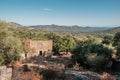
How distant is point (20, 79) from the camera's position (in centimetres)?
1520

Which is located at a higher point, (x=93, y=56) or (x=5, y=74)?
(x=5, y=74)

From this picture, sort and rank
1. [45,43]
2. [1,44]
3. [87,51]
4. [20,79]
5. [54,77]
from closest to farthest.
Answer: [20,79]
[54,77]
[1,44]
[87,51]
[45,43]

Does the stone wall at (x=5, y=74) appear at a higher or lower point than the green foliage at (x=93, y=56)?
higher

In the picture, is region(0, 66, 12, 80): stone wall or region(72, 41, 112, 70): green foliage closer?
region(0, 66, 12, 80): stone wall

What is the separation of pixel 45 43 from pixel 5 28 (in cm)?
2304

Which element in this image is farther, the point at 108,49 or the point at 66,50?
the point at 66,50

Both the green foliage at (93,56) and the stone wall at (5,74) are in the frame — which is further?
the green foliage at (93,56)

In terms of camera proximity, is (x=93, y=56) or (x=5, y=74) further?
(x=93, y=56)

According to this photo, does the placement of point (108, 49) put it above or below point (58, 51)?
above

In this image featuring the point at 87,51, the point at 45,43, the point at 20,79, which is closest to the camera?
the point at 20,79

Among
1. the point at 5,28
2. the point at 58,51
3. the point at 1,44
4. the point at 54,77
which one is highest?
the point at 5,28

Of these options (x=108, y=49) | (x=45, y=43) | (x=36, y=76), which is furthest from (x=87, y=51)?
(x=45, y=43)

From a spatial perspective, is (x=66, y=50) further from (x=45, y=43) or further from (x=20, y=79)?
(x=20, y=79)

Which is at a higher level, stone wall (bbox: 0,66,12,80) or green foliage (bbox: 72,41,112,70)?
stone wall (bbox: 0,66,12,80)
